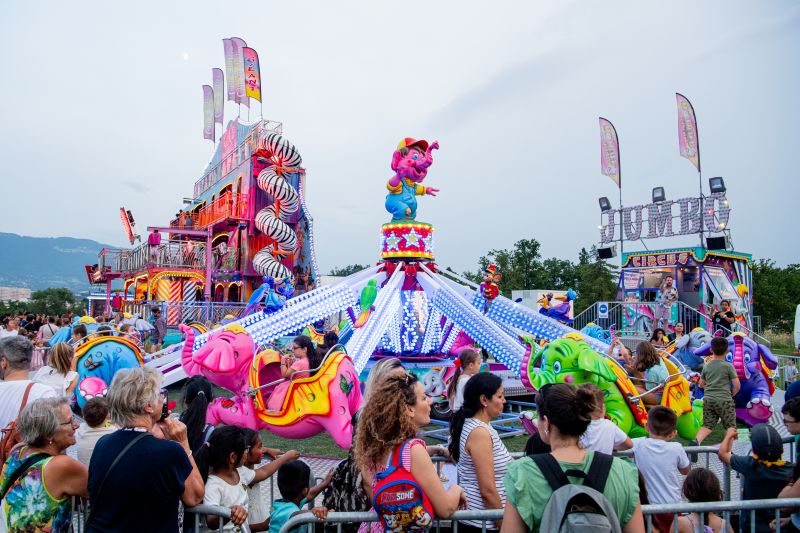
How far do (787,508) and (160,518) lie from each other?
119 inches

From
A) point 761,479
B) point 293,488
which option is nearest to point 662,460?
point 761,479

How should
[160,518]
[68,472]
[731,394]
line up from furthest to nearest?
[731,394] → [68,472] → [160,518]

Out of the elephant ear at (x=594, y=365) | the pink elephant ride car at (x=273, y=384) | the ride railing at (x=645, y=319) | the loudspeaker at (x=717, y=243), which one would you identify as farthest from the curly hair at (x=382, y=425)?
the loudspeaker at (x=717, y=243)

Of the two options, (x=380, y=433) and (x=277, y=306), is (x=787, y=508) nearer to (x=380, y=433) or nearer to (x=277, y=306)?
(x=380, y=433)

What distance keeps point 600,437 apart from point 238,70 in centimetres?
2610

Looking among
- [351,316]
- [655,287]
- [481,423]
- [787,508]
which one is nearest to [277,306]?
[351,316]

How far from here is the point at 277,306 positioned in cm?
988

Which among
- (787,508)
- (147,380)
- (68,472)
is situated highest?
(147,380)

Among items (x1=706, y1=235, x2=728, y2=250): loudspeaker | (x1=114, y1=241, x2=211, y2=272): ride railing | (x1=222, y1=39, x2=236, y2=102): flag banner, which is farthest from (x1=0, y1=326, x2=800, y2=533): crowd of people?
(x1=222, y1=39, x2=236, y2=102): flag banner

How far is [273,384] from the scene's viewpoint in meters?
6.94

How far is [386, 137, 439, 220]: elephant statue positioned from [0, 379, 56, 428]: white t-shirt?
6292 millimetres

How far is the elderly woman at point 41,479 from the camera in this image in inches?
113

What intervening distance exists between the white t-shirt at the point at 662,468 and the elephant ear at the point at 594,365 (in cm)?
187

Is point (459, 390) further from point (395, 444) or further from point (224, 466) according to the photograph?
point (395, 444)
